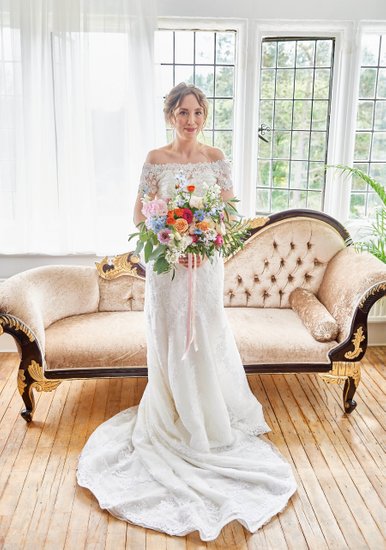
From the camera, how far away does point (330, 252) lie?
12.4ft

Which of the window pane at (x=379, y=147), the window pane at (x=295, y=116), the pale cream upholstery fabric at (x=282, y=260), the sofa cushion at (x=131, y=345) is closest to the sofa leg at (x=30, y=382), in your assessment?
the sofa cushion at (x=131, y=345)

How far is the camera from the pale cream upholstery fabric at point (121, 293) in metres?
3.74

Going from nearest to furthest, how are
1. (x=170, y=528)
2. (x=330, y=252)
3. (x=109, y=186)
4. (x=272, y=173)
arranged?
1. (x=170, y=528)
2. (x=330, y=252)
3. (x=109, y=186)
4. (x=272, y=173)

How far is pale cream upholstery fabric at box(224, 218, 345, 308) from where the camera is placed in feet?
12.4

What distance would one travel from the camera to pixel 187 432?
2.82 metres

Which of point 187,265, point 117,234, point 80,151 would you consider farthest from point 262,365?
point 80,151

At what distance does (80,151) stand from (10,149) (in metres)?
0.52

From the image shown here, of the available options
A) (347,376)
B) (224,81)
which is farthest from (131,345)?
(224,81)

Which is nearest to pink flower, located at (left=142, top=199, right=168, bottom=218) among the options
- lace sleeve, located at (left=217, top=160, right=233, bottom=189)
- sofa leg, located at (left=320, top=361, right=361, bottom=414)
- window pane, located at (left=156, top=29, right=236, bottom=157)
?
lace sleeve, located at (left=217, top=160, right=233, bottom=189)

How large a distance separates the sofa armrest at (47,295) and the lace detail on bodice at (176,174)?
93 centimetres

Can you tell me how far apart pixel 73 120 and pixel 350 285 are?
2213 millimetres

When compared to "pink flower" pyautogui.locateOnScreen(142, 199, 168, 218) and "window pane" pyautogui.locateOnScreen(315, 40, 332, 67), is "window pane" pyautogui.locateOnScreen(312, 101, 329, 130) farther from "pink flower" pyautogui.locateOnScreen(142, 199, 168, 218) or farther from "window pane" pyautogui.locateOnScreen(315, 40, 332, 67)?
"pink flower" pyautogui.locateOnScreen(142, 199, 168, 218)

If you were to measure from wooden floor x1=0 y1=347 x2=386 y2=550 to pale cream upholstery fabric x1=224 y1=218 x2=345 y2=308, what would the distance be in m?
0.66

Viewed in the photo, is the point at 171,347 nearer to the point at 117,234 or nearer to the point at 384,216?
the point at 117,234
